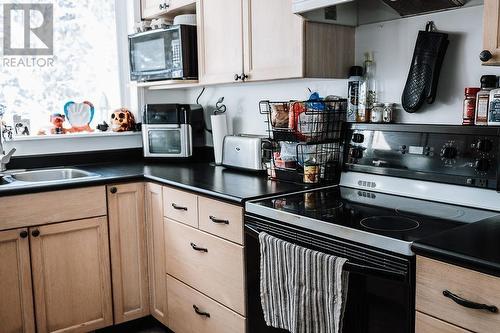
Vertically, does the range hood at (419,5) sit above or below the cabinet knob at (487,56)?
above

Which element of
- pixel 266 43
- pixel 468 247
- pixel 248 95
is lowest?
pixel 468 247

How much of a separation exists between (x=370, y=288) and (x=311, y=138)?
776 millimetres

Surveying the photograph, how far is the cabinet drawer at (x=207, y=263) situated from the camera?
1.93 meters

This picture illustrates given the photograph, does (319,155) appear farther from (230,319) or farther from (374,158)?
(230,319)

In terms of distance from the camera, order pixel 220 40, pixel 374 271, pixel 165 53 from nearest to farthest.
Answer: pixel 374 271, pixel 220 40, pixel 165 53

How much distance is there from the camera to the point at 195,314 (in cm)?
223

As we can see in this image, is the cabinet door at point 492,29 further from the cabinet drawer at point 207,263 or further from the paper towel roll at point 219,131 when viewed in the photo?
the paper towel roll at point 219,131

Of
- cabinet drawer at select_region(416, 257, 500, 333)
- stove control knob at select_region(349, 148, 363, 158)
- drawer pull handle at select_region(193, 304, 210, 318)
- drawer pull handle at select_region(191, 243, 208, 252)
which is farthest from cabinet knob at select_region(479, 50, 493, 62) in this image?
drawer pull handle at select_region(193, 304, 210, 318)

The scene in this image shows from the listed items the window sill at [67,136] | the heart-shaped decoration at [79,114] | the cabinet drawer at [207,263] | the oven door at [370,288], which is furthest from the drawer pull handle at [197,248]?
the heart-shaped decoration at [79,114]

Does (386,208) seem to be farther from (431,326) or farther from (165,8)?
(165,8)

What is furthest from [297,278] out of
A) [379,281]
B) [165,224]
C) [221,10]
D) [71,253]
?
[221,10]

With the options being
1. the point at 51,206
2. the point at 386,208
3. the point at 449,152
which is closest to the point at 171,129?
the point at 51,206

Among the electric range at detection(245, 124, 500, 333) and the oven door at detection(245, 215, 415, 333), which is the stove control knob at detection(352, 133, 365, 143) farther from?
the oven door at detection(245, 215, 415, 333)

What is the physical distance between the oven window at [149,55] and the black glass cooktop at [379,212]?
4.36 ft
